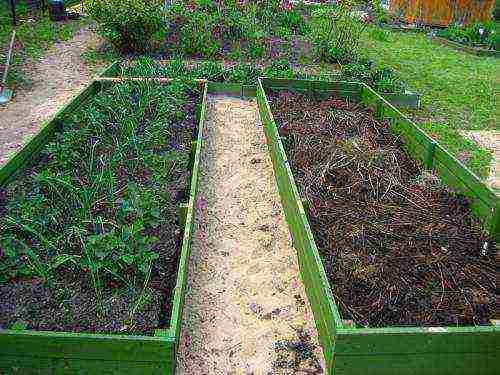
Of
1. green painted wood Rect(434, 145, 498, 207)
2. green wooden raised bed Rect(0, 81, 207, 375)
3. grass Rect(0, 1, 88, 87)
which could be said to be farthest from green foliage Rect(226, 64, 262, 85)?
green wooden raised bed Rect(0, 81, 207, 375)

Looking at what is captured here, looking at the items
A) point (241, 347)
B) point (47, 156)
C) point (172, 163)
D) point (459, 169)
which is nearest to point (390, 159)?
point (459, 169)

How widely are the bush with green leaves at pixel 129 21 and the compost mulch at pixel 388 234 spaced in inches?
186

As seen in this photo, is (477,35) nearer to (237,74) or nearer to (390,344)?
(237,74)

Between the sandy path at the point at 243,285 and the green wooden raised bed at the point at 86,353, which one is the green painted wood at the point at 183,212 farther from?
the green wooden raised bed at the point at 86,353

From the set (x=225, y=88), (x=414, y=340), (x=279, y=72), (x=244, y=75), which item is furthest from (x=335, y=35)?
(x=414, y=340)

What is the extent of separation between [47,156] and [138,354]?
108 inches

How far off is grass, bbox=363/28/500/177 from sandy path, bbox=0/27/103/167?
195 inches

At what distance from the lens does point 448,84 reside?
27.6ft

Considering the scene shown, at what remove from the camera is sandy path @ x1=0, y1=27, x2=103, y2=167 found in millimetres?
5543

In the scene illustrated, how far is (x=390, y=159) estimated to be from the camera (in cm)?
463

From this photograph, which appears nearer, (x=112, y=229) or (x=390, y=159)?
(x=112, y=229)

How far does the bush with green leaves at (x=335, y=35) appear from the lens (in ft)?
29.8

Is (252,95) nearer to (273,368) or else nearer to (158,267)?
(158,267)

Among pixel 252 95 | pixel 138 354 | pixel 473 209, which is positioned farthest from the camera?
pixel 252 95
